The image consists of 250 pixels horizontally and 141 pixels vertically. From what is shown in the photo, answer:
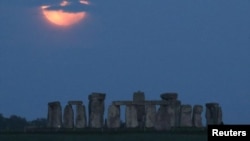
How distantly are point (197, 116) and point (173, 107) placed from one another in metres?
2.26

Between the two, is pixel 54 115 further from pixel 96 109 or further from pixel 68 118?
pixel 96 109

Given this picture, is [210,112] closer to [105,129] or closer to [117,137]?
[105,129]

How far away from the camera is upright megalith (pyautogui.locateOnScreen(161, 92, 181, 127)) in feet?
129

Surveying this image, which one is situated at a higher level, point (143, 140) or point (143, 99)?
point (143, 99)

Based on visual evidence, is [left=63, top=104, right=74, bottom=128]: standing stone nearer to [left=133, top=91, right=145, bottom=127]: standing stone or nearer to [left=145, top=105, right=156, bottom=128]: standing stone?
[left=133, top=91, right=145, bottom=127]: standing stone

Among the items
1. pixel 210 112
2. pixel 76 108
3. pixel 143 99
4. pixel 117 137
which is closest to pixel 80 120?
pixel 76 108

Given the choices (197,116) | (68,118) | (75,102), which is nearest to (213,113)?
(197,116)

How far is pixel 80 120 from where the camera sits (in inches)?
1609

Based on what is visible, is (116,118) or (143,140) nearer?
(143,140)

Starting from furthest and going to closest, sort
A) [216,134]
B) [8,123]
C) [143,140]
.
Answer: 1. [8,123]
2. [143,140]
3. [216,134]

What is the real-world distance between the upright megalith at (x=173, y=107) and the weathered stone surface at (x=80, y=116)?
13.2 ft

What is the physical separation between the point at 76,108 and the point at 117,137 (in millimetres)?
11782

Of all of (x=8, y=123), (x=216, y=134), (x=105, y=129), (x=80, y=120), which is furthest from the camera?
(x=8, y=123)

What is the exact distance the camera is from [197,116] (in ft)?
135
